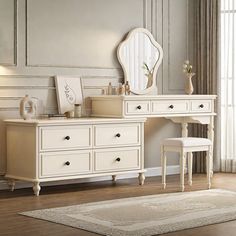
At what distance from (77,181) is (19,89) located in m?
1.13

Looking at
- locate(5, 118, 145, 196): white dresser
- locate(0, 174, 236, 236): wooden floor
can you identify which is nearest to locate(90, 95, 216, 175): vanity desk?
locate(5, 118, 145, 196): white dresser

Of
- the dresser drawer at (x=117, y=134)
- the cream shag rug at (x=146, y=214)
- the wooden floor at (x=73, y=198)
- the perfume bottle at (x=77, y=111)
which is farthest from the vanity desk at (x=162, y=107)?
the cream shag rug at (x=146, y=214)

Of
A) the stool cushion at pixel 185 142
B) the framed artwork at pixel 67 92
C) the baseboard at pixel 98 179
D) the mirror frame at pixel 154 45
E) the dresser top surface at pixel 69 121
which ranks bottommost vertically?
the baseboard at pixel 98 179

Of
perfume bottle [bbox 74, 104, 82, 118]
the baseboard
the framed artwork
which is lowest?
the baseboard

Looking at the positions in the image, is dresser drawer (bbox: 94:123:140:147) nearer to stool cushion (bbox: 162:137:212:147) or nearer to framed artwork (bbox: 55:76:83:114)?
stool cushion (bbox: 162:137:212:147)

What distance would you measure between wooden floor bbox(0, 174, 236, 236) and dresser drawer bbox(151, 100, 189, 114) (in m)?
0.73

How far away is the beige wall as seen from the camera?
609cm

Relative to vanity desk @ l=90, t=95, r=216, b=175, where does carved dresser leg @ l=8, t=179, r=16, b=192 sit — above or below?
below

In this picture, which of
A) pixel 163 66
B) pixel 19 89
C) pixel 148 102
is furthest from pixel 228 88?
pixel 19 89

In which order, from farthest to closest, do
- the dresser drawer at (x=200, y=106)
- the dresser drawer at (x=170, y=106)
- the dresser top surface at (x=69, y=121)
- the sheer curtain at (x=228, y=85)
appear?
1. the sheer curtain at (x=228, y=85)
2. the dresser drawer at (x=200, y=106)
3. the dresser drawer at (x=170, y=106)
4. the dresser top surface at (x=69, y=121)

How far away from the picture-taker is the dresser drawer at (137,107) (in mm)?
6312

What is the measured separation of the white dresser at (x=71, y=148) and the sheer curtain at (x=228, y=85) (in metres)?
1.49

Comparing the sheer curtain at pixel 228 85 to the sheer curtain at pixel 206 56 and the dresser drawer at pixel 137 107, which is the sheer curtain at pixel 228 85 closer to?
the sheer curtain at pixel 206 56

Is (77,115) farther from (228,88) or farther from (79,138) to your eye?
(228,88)
